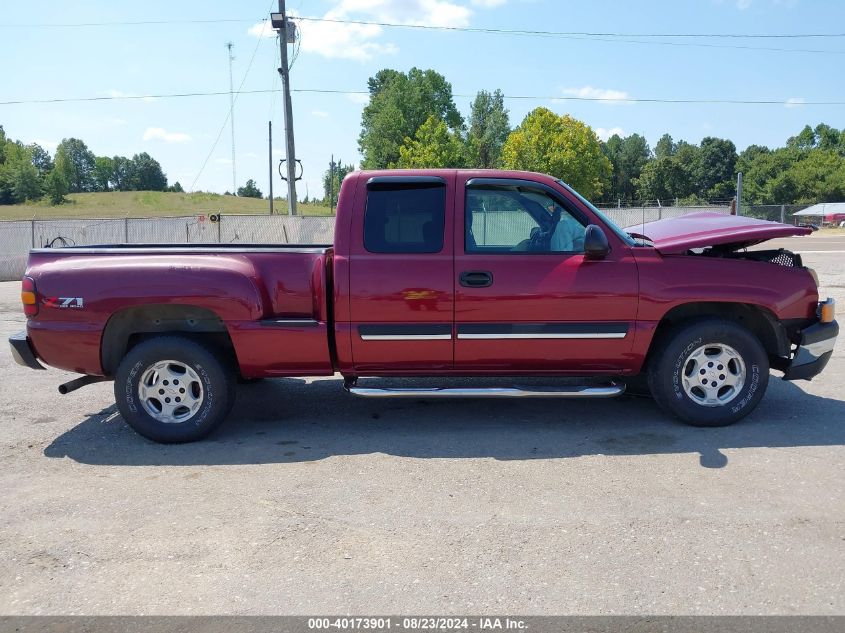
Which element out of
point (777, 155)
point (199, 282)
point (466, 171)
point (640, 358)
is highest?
point (777, 155)

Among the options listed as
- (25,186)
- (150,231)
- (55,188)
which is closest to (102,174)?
(25,186)

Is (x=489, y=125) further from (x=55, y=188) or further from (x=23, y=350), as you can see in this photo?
(x=23, y=350)

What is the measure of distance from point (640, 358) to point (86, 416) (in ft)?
15.0

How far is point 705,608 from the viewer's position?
2.89 meters

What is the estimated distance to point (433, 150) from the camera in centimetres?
5731

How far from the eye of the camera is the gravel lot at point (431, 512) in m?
3.03

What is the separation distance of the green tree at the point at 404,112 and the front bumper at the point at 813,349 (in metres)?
63.6

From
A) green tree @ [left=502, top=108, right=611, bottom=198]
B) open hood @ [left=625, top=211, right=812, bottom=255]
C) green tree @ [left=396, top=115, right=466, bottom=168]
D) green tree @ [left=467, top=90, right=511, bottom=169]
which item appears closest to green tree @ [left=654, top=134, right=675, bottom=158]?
green tree @ [left=467, top=90, right=511, bottom=169]

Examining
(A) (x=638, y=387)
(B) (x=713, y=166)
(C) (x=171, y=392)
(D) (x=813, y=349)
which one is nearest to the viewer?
(C) (x=171, y=392)

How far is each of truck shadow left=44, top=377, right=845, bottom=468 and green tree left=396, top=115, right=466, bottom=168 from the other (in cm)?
5156

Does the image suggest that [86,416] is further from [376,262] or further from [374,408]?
[376,262]

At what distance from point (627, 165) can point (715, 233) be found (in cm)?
11693

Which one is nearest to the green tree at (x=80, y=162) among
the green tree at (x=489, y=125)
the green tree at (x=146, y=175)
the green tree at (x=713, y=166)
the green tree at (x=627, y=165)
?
the green tree at (x=146, y=175)

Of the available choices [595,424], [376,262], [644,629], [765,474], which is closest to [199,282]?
[376,262]
